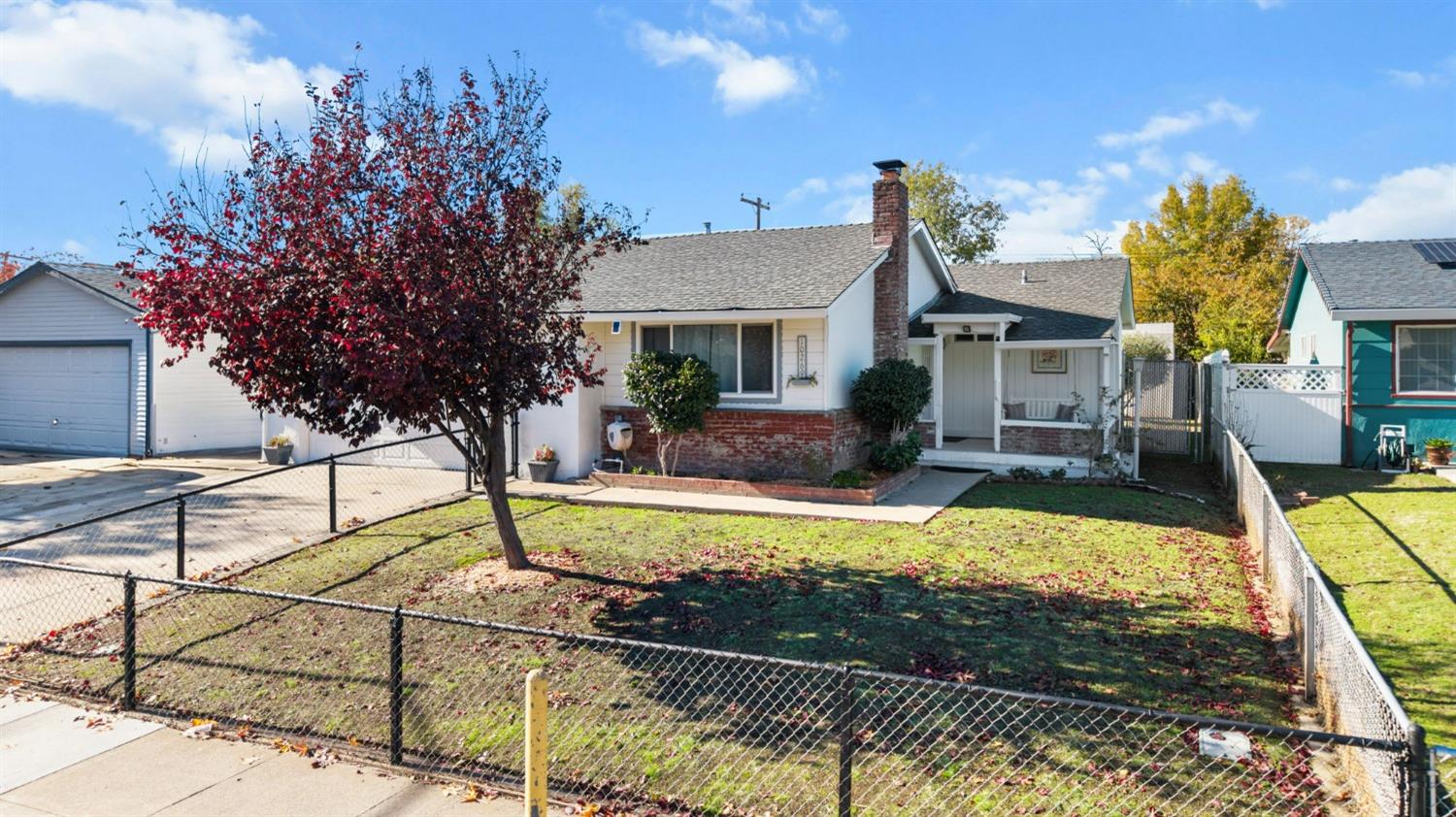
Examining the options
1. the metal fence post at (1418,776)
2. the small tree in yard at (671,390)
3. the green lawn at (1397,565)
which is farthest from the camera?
the small tree in yard at (671,390)

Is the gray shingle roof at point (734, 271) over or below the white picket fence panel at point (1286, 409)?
over

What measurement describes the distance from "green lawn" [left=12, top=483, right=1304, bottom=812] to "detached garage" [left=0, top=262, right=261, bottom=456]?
1203 cm

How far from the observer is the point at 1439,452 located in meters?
15.8

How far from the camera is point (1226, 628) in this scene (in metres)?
7.34

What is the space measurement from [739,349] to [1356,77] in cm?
1261

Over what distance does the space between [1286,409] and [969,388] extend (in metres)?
6.13

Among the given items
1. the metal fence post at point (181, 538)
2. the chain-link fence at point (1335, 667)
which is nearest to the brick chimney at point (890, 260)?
the chain-link fence at point (1335, 667)

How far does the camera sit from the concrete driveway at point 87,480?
1273cm

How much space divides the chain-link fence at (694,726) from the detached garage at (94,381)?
14226mm

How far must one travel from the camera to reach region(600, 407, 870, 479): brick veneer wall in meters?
14.1

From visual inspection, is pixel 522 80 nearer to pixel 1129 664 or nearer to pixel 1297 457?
pixel 1129 664

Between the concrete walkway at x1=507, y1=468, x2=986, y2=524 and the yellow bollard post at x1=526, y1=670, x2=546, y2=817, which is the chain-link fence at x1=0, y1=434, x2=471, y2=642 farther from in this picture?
the yellow bollard post at x1=526, y1=670, x2=546, y2=817

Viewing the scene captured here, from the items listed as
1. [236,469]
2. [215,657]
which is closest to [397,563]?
[215,657]

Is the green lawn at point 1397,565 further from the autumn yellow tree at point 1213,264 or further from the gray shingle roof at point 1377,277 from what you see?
the autumn yellow tree at point 1213,264
